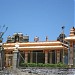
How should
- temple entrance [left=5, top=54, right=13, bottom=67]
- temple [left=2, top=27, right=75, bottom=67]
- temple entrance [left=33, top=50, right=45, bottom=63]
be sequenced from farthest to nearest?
temple entrance [left=5, top=54, right=13, bottom=67] → temple entrance [left=33, top=50, right=45, bottom=63] → temple [left=2, top=27, right=75, bottom=67]

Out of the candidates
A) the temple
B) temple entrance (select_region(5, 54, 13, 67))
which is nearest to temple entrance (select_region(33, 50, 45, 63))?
the temple

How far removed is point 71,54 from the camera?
2614cm

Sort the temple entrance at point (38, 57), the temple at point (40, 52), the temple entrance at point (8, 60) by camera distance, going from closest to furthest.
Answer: the temple at point (40, 52), the temple entrance at point (38, 57), the temple entrance at point (8, 60)

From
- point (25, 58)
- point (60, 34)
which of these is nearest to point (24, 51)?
point (25, 58)

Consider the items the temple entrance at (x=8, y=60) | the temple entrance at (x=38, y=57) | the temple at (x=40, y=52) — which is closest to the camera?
the temple at (x=40, y=52)

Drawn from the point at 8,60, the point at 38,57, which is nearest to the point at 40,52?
the point at 38,57

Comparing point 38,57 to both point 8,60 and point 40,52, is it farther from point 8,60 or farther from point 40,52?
point 8,60

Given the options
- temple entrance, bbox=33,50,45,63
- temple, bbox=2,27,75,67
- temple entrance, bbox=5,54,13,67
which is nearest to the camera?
temple, bbox=2,27,75,67

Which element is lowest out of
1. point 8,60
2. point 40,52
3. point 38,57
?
point 8,60

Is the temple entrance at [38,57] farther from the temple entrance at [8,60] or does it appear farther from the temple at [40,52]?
the temple entrance at [8,60]

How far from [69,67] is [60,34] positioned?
31.6 ft

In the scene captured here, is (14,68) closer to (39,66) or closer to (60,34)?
(39,66)

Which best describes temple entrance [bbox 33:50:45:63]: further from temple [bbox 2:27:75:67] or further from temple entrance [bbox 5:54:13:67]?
temple entrance [bbox 5:54:13:67]

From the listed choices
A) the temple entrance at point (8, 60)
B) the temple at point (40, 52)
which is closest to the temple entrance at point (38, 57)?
the temple at point (40, 52)
